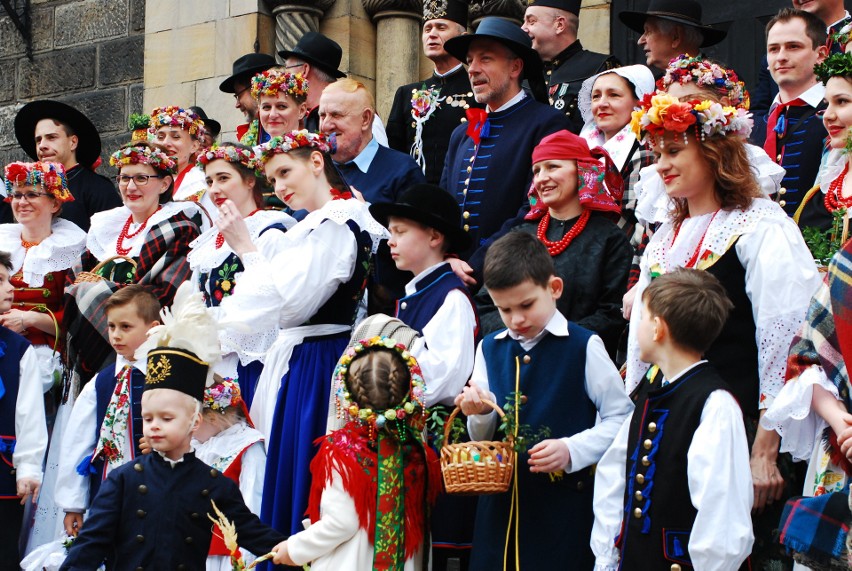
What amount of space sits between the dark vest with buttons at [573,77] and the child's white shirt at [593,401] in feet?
8.32

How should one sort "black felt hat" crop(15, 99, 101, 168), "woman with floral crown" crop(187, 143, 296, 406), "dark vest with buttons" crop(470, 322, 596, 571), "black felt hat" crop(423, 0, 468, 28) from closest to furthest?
"dark vest with buttons" crop(470, 322, 596, 571)
"woman with floral crown" crop(187, 143, 296, 406)
"black felt hat" crop(423, 0, 468, 28)
"black felt hat" crop(15, 99, 101, 168)

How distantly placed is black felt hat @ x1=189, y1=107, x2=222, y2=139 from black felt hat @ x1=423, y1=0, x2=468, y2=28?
6.45ft

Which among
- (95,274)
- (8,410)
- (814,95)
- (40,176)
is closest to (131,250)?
(95,274)

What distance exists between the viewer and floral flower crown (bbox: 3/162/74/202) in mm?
7559

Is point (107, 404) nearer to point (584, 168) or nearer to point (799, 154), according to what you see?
point (584, 168)

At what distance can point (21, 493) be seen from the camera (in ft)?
20.8

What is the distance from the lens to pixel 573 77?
7.23 m

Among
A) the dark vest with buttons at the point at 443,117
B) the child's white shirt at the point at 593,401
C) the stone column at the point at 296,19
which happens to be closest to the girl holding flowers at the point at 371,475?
the child's white shirt at the point at 593,401

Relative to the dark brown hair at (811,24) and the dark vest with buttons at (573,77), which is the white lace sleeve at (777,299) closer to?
the dark brown hair at (811,24)

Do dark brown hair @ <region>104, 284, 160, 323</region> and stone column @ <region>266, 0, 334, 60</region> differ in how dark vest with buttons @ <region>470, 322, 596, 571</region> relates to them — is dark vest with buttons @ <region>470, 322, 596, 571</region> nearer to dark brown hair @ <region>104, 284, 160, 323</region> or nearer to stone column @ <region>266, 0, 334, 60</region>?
dark brown hair @ <region>104, 284, 160, 323</region>

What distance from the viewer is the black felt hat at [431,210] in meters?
5.57

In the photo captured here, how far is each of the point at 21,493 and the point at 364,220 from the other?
2285 mm

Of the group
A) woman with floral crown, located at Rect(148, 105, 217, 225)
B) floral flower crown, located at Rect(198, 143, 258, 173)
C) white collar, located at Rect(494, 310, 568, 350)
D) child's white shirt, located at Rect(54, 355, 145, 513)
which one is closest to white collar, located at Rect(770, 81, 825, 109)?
white collar, located at Rect(494, 310, 568, 350)

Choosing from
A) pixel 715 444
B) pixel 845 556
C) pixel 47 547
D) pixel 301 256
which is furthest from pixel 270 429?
pixel 845 556
